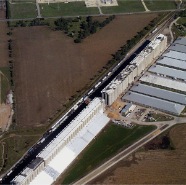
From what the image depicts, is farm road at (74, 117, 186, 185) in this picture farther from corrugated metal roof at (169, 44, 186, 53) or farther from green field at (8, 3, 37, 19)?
green field at (8, 3, 37, 19)

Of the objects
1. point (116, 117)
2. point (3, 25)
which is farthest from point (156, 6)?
point (116, 117)

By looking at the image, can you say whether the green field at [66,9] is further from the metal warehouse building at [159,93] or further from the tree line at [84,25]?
the metal warehouse building at [159,93]

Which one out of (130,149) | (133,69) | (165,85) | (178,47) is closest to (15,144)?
(130,149)

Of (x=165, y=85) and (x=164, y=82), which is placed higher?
(x=164, y=82)

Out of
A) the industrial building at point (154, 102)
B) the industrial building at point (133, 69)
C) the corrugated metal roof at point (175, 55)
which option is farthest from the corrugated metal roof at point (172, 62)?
the industrial building at point (154, 102)

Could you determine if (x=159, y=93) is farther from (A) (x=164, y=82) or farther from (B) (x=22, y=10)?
(B) (x=22, y=10)

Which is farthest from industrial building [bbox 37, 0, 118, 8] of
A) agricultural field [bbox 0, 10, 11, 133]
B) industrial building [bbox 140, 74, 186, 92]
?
industrial building [bbox 140, 74, 186, 92]
